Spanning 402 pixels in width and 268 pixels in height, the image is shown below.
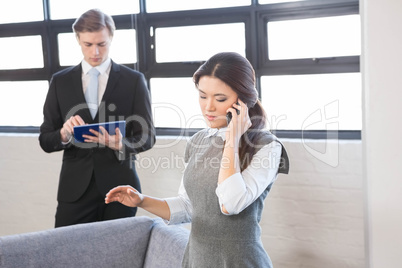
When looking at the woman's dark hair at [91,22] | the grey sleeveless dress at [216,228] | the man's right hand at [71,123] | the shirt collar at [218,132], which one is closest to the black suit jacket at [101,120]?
the man's right hand at [71,123]

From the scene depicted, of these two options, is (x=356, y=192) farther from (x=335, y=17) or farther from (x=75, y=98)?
(x=75, y=98)

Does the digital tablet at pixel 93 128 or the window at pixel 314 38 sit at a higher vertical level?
the window at pixel 314 38

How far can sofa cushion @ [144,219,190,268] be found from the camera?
2.37 metres

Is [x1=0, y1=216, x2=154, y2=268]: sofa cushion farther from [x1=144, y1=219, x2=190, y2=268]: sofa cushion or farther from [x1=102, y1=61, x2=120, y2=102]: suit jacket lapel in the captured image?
[x1=102, y1=61, x2=120, y2=102]: suit jacket lapel

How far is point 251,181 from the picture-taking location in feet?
5.98

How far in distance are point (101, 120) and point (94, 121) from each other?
0.26 ft

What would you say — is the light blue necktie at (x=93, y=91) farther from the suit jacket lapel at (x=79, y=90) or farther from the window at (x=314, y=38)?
the window at (x=314, y=38)

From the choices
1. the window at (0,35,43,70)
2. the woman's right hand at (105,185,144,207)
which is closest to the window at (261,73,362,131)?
the woman's right hand at (105,185,144,207)

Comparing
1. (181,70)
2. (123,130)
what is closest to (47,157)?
(181,70)

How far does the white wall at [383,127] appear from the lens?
2.12 meters

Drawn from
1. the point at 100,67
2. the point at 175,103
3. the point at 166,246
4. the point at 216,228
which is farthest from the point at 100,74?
the point at 216,228

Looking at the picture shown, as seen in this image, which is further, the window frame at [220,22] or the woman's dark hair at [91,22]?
the window frame at [220,22]

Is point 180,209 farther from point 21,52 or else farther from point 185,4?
point 21,52

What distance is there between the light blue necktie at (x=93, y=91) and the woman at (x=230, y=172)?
1088 millimetres
